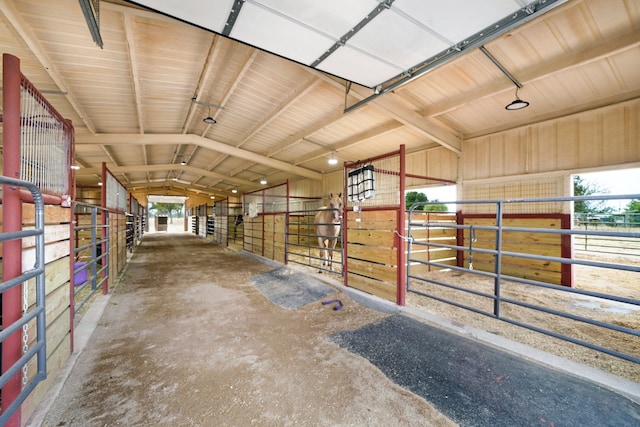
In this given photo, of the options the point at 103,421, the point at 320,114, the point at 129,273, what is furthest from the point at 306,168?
the point at 103,421

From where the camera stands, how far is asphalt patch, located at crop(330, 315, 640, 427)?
4.63ft

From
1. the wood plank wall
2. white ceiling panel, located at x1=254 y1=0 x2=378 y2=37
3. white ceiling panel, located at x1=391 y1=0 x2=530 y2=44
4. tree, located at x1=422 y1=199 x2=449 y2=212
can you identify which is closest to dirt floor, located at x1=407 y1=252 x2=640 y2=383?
tree, located at x1=422 y1=199 x2=449 y2=212

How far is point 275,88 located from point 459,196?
4.76 meters

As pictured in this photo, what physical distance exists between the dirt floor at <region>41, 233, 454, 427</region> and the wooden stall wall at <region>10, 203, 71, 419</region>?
128 mm

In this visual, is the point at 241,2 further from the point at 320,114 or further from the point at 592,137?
the point at 592,137

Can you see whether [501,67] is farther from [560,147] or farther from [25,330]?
[25,330]

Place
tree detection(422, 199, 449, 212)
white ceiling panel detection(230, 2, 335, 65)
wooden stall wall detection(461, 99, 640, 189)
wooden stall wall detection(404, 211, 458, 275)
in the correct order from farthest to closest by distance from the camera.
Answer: wooden stall wall detection(404, 211, 458, 275) → wooden stall wall detection(461, 99, 640, 189) → tree detection(422, 199, 449, 212) → white ceiling panel detection(230, 2, 335, 65)

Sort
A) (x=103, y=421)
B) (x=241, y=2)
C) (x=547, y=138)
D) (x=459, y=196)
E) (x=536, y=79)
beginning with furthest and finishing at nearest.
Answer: (x=459, y=196) → (x=547, y=138) → (x=536, y=79) → (x=241, y=2) → (x=103, y=421)

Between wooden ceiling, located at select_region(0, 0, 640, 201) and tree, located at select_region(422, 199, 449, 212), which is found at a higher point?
wooden ceiling, located at select_region(0, 0, 640, 201)

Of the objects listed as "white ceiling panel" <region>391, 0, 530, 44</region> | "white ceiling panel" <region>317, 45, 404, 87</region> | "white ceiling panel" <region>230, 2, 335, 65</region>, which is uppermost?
"white ceiling panel" <region>230, 2, 335, 65</region>

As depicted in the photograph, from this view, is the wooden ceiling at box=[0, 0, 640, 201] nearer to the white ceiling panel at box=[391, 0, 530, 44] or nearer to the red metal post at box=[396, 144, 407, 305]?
the white ceiling panel at box=[391, 0, 530, 44]

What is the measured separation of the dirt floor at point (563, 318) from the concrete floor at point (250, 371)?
411mm

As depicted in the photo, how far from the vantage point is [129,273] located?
5.22 meters

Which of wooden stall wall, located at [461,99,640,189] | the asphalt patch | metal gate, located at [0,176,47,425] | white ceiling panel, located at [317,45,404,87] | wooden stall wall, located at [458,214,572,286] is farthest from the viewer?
wooden stall wall, located at [458,214,572,286]
